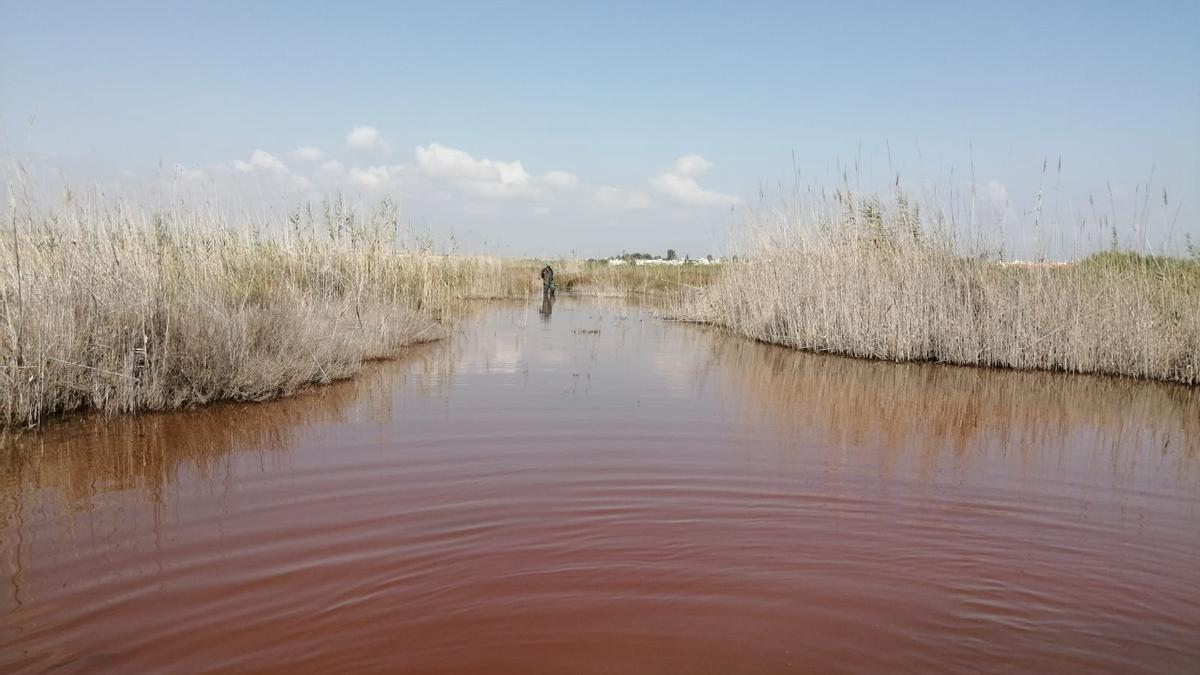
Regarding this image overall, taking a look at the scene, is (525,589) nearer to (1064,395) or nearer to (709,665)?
(709,665)

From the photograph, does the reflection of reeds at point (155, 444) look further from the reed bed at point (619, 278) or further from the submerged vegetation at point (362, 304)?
the reed bed at point (619, 278)

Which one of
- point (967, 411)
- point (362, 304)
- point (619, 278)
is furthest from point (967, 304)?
point (619, 278)

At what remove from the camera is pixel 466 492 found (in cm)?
456

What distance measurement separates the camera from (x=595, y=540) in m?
3.87

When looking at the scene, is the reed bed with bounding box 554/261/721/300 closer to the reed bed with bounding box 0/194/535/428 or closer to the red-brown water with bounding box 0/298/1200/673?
the reed bed with bounding box 0/194/535/428

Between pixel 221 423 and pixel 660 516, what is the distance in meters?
3.91

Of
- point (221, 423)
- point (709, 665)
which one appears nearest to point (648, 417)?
point (221, 423)

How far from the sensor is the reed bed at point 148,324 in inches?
234

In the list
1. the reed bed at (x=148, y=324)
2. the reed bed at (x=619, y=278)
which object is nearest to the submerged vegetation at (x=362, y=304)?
the reed bed at (x=148, y=324)

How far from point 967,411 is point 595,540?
17.6 feet

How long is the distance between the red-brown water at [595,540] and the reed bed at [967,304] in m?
2.97

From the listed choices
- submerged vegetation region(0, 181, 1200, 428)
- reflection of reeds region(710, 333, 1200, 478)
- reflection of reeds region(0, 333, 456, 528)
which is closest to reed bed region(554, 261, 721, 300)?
submerged vegetation region(0, 181, 1200, 428)

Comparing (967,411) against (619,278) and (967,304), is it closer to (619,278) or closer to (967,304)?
(967,304)

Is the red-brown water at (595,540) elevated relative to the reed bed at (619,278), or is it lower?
lower
